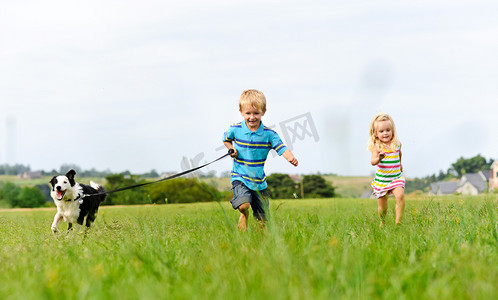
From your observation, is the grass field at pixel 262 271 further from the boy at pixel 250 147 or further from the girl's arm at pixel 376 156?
the girl's arm at pixel 376 156

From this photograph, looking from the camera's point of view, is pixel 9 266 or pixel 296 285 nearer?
pixel 296 285

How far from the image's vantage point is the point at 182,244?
449 cm

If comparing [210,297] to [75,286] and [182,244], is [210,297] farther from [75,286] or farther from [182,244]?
[182,244]

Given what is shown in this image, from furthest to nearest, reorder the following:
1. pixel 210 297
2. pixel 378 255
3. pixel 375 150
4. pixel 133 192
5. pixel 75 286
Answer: pixel 133 192
pixel 375 150
pixel 378 255
pixel 75 286
pixel 210 297

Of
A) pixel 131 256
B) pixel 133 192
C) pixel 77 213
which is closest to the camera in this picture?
pixel 131 256

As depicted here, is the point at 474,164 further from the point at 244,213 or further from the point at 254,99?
the point at 254,99

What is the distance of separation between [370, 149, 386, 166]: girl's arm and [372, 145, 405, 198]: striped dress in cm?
28

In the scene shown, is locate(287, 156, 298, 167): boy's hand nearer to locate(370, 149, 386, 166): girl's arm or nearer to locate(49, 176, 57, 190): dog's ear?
locate(370, 149, 386, 166): girl's arm

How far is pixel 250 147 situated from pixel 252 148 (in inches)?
1.2

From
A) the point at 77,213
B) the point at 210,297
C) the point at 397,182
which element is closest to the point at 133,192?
the point at 77,213

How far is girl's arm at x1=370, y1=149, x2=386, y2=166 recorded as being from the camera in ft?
22.7

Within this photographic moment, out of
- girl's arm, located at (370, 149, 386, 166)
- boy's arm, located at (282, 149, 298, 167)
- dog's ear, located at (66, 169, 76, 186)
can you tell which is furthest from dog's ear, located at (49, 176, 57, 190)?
girl's arm, located at (370, 149, 386, 166)

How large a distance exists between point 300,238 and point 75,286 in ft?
6.99

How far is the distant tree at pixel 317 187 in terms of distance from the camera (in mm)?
27812
